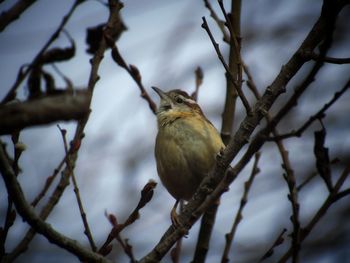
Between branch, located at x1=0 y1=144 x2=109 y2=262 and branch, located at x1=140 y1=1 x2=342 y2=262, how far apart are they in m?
0.46

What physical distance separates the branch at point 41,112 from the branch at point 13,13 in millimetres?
1252

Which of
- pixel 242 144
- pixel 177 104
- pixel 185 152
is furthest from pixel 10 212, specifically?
pixel 177 104

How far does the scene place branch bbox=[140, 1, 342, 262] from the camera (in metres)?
2.51

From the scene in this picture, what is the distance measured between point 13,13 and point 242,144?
1606 millimetres

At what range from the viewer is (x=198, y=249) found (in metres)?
3.98

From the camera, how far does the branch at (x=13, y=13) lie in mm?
2578

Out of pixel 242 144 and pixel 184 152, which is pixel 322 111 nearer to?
pixel 242 144

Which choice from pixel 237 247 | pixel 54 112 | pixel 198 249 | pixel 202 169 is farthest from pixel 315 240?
pixel 54 112

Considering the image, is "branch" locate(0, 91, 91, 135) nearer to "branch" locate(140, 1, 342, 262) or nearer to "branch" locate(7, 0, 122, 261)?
"branch" locate(140, 1, 342, 262)

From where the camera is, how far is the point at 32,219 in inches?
97.7

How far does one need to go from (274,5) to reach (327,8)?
4.64 meters

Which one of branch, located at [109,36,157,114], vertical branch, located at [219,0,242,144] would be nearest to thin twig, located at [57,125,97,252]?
branch, located at [109,36,157,114]

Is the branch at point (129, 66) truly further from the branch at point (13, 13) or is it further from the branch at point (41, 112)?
the branch at point (41, 112)

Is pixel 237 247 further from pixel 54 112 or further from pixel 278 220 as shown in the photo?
pixel 54 112
